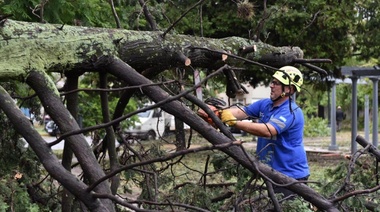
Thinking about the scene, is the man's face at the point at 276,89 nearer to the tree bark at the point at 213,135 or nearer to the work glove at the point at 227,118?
the work glove at the point at 227,118

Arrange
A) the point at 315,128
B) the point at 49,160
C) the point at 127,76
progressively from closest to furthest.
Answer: the point at 49,160, the point at 127,76, the point at 315,128

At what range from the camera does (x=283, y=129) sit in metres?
5.18

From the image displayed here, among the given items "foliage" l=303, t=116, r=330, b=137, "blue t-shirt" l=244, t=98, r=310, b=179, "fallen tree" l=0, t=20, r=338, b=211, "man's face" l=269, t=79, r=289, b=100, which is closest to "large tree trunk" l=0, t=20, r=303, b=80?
"fallen tree" l=0, t=20, r=338, b=211

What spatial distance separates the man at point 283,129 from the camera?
16.9 feet

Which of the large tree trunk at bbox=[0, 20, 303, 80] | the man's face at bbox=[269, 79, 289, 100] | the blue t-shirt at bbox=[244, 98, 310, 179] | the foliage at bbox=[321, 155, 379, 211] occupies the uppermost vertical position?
the large tree trunk at bbox=[0, 20, 303, 80]

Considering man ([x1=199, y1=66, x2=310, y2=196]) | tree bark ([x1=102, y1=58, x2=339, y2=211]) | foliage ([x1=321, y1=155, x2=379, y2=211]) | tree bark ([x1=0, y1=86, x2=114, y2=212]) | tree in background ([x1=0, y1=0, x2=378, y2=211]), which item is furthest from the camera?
man ([x1=199, y1=66, x2=310, y2=196])

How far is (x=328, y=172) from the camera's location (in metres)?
5.88

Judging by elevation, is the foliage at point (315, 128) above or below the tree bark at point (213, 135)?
above

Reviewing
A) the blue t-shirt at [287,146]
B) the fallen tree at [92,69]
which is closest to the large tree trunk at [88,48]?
the fallen tree at [92,69]

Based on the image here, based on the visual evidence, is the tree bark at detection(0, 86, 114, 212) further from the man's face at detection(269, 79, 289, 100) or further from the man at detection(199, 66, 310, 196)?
the man's face at detection(269, 79, 289, 100)

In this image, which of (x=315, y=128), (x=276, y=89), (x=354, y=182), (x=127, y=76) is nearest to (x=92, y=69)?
(x=127, y=76)

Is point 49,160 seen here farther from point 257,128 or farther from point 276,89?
point 276,89

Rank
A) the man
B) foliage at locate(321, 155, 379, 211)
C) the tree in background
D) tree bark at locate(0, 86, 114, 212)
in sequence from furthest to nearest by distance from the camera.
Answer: the man, foliage at locate(321, 155, 379, 211), the tree in background, tree bark at locate(0, 86, 114, 212)

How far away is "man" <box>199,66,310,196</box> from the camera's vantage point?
203 inches
